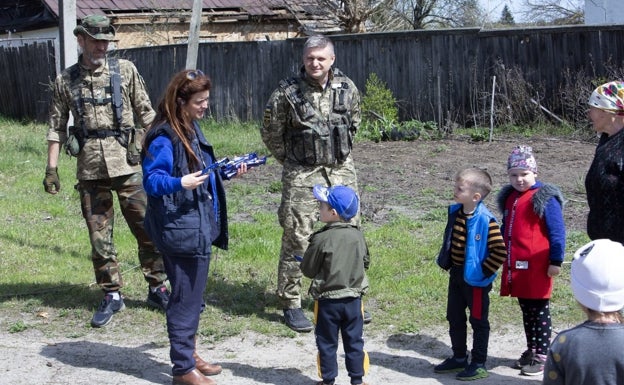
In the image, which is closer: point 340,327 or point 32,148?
point 340,327

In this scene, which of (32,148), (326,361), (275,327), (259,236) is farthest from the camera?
(32,148)

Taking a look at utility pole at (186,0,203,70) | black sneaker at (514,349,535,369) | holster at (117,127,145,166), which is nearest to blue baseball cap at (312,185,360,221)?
black sneaker at (514,349,535,369)

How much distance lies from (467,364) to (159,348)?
7.05 feet

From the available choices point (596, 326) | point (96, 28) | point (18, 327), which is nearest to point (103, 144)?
point (96, 28)

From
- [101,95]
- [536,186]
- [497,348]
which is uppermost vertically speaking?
[101,95]

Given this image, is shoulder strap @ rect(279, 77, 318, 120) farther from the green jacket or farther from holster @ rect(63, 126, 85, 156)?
holster @ rect(63, 126, 85, 156)

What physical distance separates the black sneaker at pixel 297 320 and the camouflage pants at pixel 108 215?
117cm

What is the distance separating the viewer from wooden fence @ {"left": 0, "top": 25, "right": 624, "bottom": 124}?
15.5m

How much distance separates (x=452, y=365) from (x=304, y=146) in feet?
6.31

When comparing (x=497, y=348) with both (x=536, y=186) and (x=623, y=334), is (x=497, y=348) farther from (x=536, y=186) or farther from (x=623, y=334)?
(x=623, y=334)

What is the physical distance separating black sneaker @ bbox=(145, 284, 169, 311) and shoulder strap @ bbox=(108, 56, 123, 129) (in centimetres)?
132

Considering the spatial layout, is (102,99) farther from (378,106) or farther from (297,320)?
(378,106)

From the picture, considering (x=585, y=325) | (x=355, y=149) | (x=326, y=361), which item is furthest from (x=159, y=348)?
(x=355, y=149)

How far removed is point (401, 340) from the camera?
632 centimetres
